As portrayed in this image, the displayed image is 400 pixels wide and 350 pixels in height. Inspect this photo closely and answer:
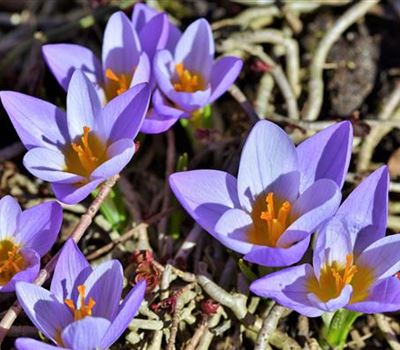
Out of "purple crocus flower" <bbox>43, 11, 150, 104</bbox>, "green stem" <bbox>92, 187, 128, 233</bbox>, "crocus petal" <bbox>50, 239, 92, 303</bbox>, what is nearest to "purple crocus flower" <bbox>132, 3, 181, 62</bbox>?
"purple crocus flower" <bbox>43, 11, 150, 104</bbox>

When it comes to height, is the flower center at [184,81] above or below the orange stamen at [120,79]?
below

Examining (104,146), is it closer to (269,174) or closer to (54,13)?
(269,174)

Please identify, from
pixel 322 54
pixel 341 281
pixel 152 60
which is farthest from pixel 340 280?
pixel 322 54

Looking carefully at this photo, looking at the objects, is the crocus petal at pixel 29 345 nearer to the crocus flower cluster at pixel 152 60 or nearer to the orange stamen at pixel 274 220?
the orange stamen at pixel 274 220

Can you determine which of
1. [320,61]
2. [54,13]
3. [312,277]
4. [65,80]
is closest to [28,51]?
A: [54,13]

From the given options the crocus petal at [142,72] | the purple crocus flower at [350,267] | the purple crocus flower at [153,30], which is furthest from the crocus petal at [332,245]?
the purple crocus flower at [153,30]

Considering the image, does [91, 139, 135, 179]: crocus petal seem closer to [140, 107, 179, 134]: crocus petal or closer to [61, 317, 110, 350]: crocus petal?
[140, 107, 179, 134]: crocus petal

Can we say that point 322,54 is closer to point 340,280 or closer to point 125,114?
point 125,114
